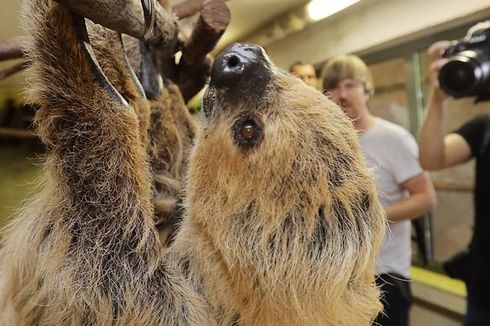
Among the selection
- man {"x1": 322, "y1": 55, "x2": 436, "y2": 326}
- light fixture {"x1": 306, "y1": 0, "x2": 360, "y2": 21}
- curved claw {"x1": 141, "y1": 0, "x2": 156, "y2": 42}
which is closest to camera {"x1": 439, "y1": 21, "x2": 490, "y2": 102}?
man {"x1": 322, "y1": 55, "x2": 436, "y2": 326}

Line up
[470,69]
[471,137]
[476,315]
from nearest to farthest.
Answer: [470,69]
[476,315]
[471,137]

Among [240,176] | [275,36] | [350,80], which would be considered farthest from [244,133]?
[275,36]

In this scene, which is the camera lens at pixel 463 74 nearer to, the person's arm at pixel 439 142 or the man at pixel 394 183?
the person's arm at pixel 439 142

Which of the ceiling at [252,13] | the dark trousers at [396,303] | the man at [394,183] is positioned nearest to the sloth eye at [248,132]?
the man at [394,183]

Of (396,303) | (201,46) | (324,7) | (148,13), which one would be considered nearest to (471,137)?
(396,303)

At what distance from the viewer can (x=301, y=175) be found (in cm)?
85

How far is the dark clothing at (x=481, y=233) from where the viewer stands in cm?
148

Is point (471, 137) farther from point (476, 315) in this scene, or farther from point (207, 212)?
point (207, 212)

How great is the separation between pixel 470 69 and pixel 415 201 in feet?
2.44

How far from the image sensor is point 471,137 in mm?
1687

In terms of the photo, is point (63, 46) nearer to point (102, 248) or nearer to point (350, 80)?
point (102, 248)

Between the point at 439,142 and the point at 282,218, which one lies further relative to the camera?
the point at 439,142

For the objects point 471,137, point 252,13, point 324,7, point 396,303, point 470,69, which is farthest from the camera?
point 252,13

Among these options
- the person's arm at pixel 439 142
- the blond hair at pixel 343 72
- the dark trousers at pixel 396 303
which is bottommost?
the dark trousers at pixel 396 303
